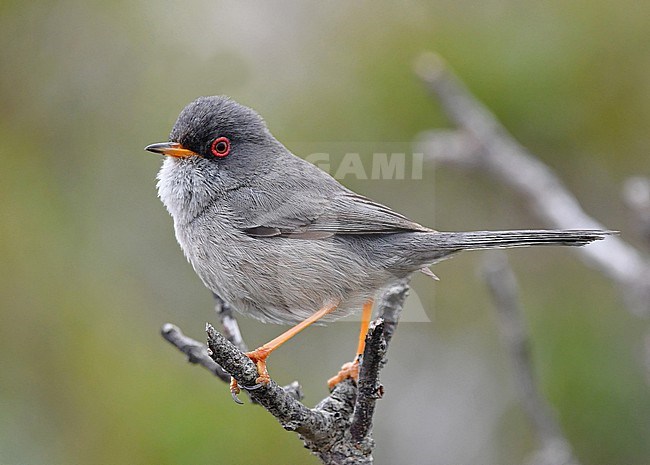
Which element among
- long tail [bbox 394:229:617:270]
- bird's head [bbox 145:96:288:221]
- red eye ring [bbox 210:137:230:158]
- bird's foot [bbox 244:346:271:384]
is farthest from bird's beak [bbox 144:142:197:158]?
bird's foot [bbox 244:346:271:384]

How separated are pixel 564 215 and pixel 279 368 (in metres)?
2.29

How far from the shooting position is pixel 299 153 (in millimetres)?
6551

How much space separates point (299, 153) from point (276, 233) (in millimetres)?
2307

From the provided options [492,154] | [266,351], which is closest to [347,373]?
[266,351]

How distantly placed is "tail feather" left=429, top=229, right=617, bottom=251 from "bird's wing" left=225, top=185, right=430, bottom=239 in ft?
0.69

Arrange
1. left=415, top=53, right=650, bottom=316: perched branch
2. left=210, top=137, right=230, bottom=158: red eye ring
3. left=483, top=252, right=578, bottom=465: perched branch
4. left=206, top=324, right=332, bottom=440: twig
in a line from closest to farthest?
left=206, top=324, right=332, bottom=440: twig < left=483, top=252, right=578, bottom=465: perched branch < left=210, top=137, right=230, bottom=158: red eye ring < left=415, top=53, right=650, bottom=316: perched branch

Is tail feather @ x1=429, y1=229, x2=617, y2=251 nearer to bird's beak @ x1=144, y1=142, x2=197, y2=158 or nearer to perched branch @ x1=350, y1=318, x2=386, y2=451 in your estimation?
perched branch @ x1=350, y1=318, x2=386, y2=451

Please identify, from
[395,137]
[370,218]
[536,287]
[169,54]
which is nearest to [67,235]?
[169,54]

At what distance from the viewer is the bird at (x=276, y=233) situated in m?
4.18

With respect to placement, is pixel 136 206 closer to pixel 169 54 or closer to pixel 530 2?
pixel 169 54

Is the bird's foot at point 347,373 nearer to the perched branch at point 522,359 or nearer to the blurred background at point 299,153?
the perched branch at point 522,359

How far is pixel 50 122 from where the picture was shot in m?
6.93

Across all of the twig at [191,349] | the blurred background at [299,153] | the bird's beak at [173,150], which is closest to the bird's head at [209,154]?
the bird's beak at [173,150]

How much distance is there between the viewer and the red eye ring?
456 centimetres
